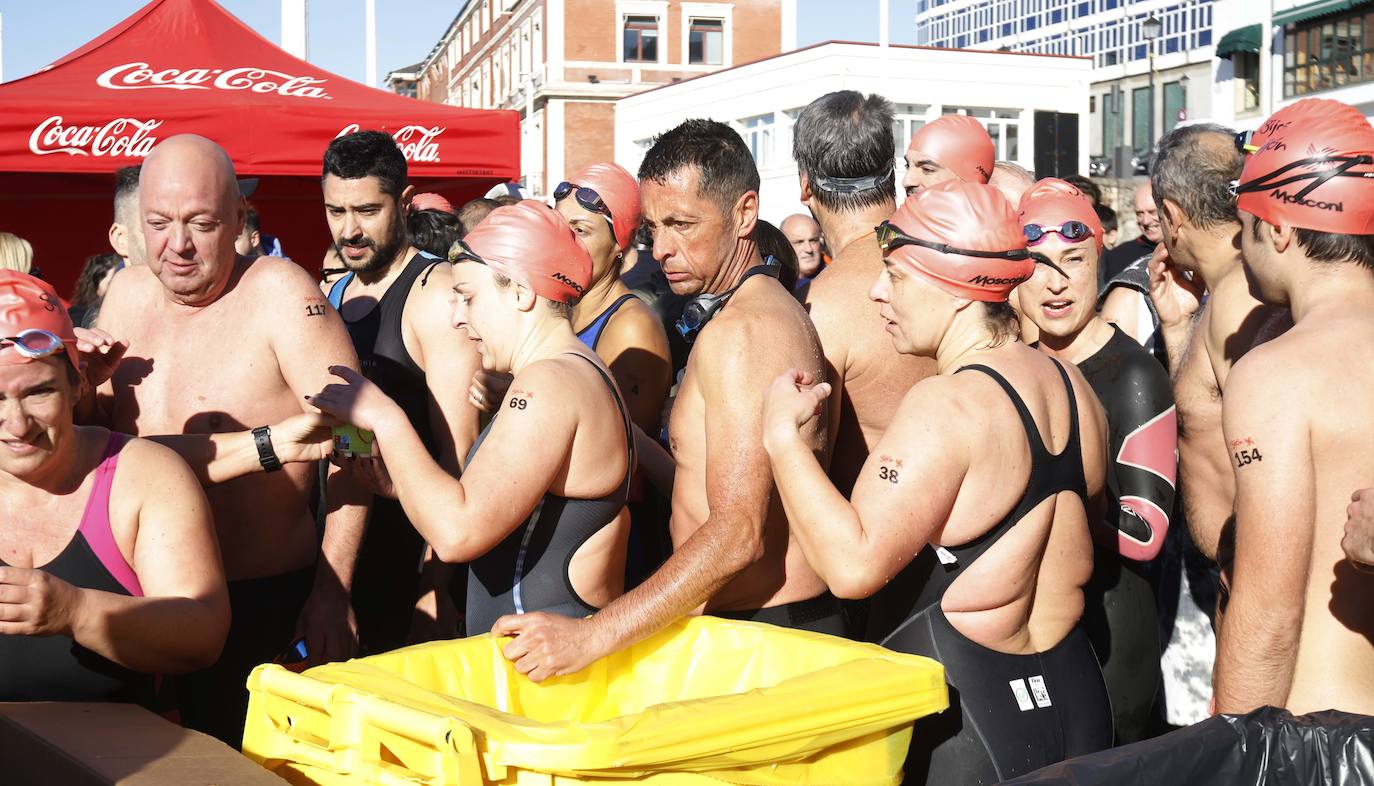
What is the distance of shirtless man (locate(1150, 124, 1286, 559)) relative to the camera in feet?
12.0

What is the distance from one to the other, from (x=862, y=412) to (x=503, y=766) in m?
2.05

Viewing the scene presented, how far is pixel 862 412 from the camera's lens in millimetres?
3775

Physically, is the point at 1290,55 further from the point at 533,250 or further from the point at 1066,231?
the point at 533,250

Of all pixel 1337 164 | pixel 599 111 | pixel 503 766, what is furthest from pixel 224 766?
pixel 599 111

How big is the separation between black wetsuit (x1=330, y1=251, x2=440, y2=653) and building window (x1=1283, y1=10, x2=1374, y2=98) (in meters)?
36.9

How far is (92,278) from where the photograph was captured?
6.91 m

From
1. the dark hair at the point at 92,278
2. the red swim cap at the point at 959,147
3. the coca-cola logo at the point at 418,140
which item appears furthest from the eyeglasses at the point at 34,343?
the coca-cola logo at the point at 418,140

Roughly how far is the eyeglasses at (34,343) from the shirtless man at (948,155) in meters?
3.34

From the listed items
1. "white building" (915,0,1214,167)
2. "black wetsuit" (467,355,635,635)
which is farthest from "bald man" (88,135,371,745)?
"white building" (915,0,1214,167)

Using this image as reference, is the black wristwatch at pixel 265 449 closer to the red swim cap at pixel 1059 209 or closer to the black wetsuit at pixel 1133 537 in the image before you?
the black wetsuit at pixel 1133 537

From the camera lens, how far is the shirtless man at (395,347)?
4.49 meters

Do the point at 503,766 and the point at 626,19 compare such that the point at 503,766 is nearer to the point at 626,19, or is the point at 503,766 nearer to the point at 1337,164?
the point at 1337,164

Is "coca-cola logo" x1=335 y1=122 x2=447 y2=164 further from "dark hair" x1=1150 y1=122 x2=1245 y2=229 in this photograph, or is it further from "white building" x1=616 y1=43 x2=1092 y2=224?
"white building" x1=616 y1=43 x2=1092 y2=224

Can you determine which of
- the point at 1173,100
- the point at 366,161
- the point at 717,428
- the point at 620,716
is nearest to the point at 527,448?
the point at 717,428
